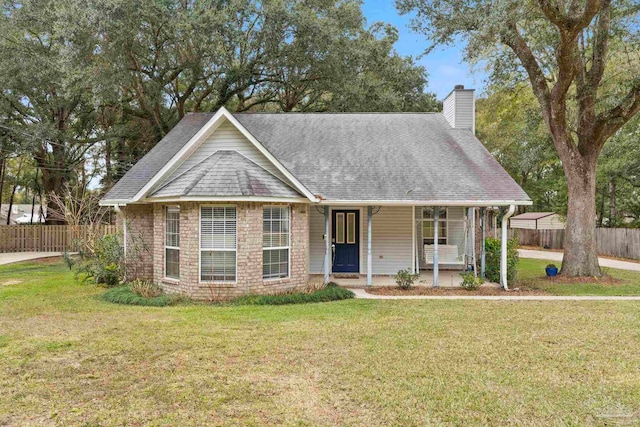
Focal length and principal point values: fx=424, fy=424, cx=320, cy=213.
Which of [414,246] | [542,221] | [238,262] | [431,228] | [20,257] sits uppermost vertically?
[542,221]

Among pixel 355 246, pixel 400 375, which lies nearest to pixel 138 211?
pixel 355 246

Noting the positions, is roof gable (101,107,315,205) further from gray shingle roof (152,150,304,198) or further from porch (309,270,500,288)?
porch (309,270,500,288)

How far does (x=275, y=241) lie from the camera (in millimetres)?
10766

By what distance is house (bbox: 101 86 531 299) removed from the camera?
10.2 meters

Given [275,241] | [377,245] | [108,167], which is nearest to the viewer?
[275,241]

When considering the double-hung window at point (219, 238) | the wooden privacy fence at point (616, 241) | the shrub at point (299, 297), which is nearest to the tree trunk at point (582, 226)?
the shrub at point (299, 297)

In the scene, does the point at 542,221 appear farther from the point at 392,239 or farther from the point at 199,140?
the point at 199,140

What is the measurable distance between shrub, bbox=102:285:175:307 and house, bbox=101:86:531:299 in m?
0.56

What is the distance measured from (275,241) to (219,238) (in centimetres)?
141

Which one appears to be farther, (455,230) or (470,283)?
(455,230)

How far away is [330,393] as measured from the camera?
16.2 ft

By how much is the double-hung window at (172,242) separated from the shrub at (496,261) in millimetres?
9480

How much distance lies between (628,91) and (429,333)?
1256 cm

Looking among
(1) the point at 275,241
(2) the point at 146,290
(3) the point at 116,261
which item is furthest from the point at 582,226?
(3) the point at 116,261
